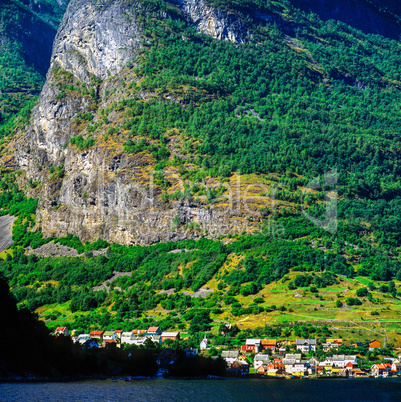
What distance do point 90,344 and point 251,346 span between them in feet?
86.4

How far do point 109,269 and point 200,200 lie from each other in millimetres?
27131

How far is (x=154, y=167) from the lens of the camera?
19200 cm

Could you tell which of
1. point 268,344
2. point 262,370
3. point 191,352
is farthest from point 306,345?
point 191,352

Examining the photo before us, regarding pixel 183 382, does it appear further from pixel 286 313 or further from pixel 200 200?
pixel 200 200

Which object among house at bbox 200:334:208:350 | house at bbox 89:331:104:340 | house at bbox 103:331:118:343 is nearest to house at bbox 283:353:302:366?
house at bbox 200:334:208:350

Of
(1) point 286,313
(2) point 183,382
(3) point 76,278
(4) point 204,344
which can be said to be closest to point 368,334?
(1) point 286,313

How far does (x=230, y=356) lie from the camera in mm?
118188

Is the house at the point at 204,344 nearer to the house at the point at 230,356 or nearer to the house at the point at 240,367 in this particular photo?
the house at the point at 230,356

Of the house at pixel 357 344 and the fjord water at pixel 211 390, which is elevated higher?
the house at pixel 357 344

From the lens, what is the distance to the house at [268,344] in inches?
4793

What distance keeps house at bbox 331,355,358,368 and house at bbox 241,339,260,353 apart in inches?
495

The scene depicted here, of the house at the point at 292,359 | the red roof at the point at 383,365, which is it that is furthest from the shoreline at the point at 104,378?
the house at the point at 292,359

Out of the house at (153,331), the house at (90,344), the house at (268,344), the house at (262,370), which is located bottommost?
the house at (262,370)

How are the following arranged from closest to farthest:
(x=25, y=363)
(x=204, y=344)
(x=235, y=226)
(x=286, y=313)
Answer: (x=25, y=363) < (x=204, y=344) < (x=286, y=313) < (x=235, y=226)
